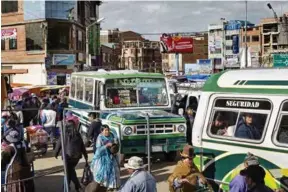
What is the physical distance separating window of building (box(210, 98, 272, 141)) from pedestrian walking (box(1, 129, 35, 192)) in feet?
10.4

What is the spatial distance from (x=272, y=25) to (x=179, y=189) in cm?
12697

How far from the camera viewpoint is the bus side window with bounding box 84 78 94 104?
15.8 meters

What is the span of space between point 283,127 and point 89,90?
379 inches

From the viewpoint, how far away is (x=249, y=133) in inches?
313

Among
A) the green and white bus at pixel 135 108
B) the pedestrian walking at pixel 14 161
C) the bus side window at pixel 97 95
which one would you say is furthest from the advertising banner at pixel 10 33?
the pedestrian walking at pixel 14 161

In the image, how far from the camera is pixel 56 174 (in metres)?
12.1

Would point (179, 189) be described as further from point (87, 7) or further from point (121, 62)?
point (121, 62)

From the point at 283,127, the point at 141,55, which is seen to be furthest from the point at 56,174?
the point at 141,55

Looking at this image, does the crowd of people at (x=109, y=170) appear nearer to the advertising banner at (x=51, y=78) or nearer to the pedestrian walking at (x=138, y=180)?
the pedestrian walking at (x=138, y=180)

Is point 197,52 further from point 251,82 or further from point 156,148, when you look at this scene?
point 251,82

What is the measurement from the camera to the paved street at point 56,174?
35.9ft

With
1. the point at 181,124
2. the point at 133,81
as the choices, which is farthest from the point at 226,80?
the point at 133,81

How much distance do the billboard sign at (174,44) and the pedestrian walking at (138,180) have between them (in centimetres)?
6948

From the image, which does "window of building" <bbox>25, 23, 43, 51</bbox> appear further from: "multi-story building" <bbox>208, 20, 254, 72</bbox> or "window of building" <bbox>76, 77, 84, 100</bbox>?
"multi-story building" <bbox>208, 20, 254, 72</bbox>
